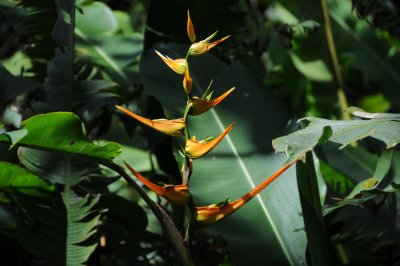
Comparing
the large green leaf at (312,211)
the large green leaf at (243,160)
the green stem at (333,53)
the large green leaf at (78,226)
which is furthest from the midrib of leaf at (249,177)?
the green stem at (333,53)

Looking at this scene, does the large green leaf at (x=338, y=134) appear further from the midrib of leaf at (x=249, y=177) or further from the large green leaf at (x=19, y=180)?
the large green leaf at (x=19, y=180)

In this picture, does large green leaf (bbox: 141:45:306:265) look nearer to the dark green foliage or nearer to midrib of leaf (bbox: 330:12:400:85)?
the dark green foliage

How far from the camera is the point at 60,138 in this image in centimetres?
100

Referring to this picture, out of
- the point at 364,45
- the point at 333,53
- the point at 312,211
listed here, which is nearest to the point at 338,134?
the point at 312,211

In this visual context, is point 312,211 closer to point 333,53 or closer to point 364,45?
point 333,53

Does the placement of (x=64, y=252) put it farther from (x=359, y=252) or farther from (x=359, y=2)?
(x=359, y=2)

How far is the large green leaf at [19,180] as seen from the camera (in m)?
1.16

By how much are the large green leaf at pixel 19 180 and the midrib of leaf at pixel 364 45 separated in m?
1.23

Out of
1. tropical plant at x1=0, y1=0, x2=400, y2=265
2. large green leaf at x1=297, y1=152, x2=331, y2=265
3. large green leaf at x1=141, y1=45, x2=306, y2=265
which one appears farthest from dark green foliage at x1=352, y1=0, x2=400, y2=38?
large green leaf at x1=297, y1=152, x2=331, y2=265

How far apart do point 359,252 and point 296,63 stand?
66 centimetres

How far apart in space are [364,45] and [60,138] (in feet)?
4.53

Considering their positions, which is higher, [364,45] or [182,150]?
[182,150]

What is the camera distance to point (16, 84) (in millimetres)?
1346

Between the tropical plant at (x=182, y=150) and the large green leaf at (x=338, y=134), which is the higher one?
the large green leaf at (x=338, y=134)
